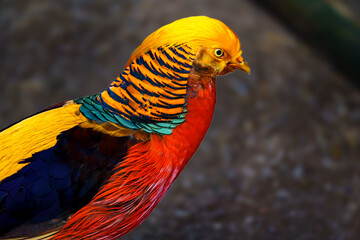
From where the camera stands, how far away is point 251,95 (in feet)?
14.1

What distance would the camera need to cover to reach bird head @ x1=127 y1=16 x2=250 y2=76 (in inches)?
64.9

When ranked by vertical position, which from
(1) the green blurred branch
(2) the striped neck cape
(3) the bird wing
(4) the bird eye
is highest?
(1) the green blurred branch

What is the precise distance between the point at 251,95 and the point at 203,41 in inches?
107

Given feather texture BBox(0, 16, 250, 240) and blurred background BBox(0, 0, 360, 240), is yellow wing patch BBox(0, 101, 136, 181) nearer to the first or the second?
feather texture BBox(0, 16, 250, 240)

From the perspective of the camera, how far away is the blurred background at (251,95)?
3887 mm

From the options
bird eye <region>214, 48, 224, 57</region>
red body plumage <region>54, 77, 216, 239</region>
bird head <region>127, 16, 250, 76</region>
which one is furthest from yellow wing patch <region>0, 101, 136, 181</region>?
bird eye <region>214, 48, 224, 57</region>

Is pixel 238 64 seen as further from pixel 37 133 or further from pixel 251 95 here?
pixel 251 95

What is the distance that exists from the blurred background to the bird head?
2346 millimetres

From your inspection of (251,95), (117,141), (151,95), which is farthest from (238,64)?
(251,95)

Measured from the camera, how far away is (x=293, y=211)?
12.8ft

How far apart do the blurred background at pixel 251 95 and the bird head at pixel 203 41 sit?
7.70 ft

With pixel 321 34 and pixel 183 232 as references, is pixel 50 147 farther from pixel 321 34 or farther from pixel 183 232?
pixel 321 34

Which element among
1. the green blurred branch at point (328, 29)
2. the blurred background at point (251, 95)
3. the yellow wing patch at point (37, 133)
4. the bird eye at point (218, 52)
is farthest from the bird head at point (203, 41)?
the green blurred branch at point (328, 29)

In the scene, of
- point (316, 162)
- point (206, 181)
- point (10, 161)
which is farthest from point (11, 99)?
point (316, 162)
